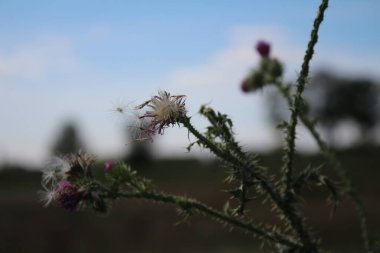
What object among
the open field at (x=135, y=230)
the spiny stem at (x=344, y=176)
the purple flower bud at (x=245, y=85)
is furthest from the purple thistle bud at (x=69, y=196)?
the open field at (x=135, y=230)

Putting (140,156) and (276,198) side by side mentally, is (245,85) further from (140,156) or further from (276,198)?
(140,156)

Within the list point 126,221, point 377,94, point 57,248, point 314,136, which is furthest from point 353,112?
point 314,136

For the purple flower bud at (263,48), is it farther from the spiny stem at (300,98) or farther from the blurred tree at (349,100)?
the blurred tree at (349,100)

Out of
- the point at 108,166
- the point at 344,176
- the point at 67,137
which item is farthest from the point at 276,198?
the point at 67,137

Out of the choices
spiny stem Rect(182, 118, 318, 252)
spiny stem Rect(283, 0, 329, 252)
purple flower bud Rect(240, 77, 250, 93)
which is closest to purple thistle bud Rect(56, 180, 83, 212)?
spiny stem Rect(182, 118, 318, 252)

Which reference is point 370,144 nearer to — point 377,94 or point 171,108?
point 377,94

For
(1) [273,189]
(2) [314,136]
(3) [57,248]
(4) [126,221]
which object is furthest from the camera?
(4) [126,221]
